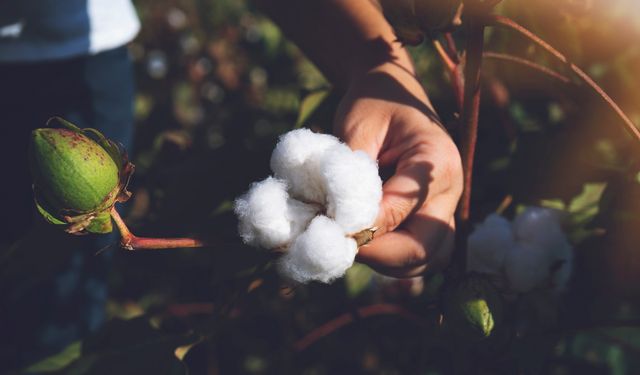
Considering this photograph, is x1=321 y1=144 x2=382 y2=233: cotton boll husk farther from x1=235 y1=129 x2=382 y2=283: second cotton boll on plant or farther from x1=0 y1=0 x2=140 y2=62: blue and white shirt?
x1=0 y1=0 x2=140 y2=62: blue and white shirt

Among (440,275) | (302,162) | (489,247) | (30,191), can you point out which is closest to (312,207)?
(302,162)

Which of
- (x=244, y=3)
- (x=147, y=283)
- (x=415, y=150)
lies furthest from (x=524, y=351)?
(x=244, y=3)

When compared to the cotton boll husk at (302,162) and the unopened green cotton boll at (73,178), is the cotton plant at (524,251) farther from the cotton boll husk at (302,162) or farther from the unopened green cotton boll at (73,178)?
the unopened green cotton boll at (73,178)

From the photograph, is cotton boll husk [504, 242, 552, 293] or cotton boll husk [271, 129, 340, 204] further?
cotton boll husk [504, 242, 552, 293]

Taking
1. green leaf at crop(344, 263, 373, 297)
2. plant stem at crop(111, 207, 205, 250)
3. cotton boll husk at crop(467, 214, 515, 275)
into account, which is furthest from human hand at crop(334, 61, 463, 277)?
green leaf at crop(344, 263, 373, 297)

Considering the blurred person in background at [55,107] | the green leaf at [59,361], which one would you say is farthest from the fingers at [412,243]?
the blurred person in background at [55,107]

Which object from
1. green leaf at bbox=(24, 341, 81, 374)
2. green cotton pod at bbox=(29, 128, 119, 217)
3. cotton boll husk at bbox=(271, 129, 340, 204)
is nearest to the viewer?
green cotton pod at bbox=(29, 128, 119, 217)
